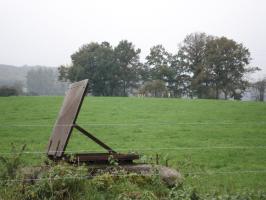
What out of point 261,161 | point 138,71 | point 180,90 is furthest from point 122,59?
point 261,161

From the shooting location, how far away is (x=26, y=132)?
17844 mm

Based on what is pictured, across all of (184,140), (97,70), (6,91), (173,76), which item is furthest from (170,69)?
(184,140)

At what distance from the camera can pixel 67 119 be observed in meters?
8.07

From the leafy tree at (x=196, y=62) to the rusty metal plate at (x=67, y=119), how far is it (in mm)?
57402

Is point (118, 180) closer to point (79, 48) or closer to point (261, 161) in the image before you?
Answer: point (261, 161)

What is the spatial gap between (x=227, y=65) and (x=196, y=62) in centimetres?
624

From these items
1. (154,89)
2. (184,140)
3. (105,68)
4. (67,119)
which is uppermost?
(105,68)

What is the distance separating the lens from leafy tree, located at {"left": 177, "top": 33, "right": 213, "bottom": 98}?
65.8 metres

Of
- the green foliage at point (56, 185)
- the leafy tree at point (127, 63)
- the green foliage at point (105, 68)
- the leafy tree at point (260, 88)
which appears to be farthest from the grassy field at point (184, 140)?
the leafy tree at point (127, 63)

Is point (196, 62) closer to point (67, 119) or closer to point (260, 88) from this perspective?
point (260, 88)

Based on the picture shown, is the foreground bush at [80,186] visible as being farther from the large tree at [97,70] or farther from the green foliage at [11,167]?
the large tree at [97,70]

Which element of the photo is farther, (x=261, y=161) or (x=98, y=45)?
(x=98, y=45)

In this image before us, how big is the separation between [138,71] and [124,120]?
5684 cm

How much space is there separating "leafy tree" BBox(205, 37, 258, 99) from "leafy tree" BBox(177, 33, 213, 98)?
130cm
